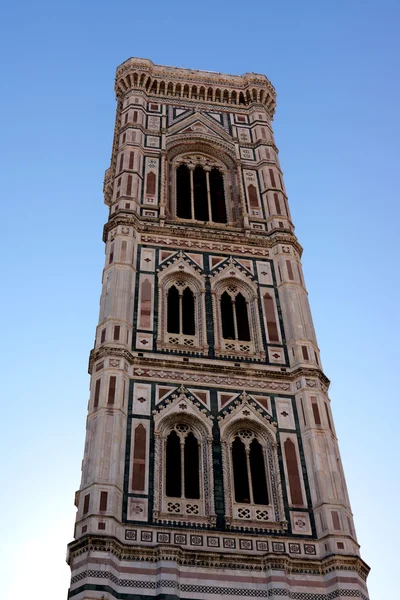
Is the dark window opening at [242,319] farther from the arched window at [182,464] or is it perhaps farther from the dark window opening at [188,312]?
the arched window at [182,464]

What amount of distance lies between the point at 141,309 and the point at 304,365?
4201 millimetres

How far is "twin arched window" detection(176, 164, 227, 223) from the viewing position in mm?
25031

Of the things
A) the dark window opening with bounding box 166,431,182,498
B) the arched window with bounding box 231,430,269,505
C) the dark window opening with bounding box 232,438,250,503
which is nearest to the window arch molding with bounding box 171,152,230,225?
the arched window with bounding box 231,430,269,505

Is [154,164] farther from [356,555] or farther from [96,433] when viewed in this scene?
[356,555]

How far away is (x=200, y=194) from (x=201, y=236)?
9.73 feet

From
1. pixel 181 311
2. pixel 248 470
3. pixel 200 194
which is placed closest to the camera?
pixel 248 470

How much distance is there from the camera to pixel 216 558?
50.5ft

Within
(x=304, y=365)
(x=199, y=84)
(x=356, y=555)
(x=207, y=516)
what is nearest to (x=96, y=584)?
(x=207, y=516)

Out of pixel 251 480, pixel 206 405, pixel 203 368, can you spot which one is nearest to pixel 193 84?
pixel 203 368

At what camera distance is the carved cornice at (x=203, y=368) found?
19.1m

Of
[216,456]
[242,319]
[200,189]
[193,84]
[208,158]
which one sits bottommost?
[216,456]

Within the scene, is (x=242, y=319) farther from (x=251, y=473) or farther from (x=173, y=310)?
(x=251, y=473)

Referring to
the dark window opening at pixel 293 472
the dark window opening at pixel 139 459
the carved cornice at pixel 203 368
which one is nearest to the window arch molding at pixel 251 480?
the dark window opening at pixel 293 472

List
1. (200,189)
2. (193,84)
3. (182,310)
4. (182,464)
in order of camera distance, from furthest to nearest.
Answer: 1. (193,84)
2. (200,189)
3. (182,310)
4. (182,464)
